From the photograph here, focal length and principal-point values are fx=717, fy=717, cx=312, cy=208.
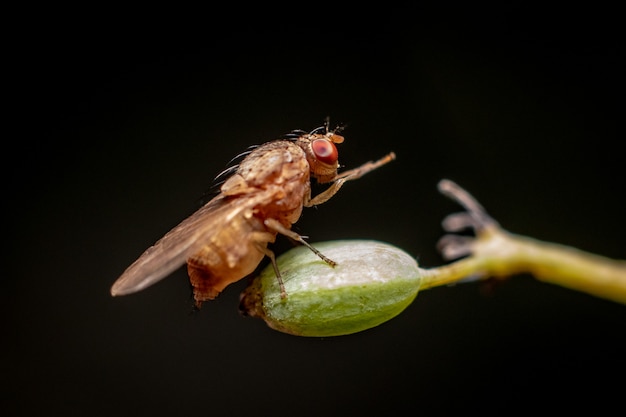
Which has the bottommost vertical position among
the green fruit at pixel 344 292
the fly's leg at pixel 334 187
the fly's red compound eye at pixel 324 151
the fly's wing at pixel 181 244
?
the green fruit at pixel 344 292

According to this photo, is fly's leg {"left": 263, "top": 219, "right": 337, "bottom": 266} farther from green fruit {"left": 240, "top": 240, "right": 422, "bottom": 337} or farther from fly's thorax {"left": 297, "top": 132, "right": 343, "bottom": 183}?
fly's thorax {"left": 297, "top": 132, "right": 343, "bottom": 183}

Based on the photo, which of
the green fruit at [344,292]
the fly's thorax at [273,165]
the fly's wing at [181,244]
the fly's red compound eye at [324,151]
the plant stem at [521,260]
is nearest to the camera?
the plant stem at [521,260]

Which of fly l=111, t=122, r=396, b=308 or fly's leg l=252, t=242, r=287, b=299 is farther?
fly l=111, t=122, r=396, b=308

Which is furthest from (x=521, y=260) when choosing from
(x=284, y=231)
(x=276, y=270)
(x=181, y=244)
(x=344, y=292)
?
(x=181, y=244)

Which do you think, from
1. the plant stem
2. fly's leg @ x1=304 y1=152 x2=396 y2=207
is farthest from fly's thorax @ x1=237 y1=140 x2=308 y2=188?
the plant stem

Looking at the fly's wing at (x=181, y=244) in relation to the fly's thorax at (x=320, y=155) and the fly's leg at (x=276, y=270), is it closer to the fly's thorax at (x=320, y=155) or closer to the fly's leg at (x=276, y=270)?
the fly's leg at (x=276, y=270)

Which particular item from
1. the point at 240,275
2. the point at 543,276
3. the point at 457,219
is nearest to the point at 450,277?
the point at 457,219

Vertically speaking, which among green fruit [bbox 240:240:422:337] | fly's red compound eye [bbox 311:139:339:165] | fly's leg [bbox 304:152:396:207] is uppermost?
fly's red compound eye [bbox 311:139:339:165]

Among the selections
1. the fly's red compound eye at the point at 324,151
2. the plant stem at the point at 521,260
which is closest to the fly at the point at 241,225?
the fly's red compound eye at the point at 324,151
